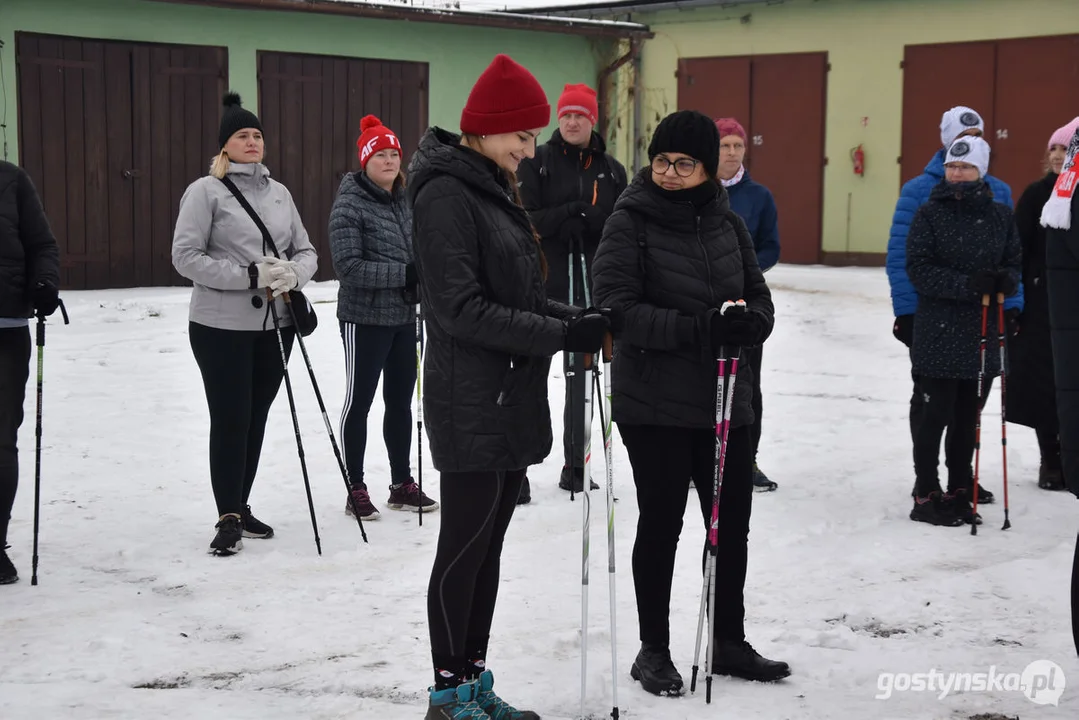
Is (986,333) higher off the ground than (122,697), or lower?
higher

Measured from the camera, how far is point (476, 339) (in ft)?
10.8

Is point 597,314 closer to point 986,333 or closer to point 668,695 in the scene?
point 668,695

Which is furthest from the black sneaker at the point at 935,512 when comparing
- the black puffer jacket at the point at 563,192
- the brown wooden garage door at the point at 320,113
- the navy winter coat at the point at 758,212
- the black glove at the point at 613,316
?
the brown wooden garage door at the point at 320,113

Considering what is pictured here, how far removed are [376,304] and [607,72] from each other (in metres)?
12.3

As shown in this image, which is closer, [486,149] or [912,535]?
[486,149]

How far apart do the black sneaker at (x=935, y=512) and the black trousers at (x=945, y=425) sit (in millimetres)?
33

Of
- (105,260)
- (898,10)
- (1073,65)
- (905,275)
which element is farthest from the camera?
(898,10)

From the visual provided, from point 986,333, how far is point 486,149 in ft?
10.3

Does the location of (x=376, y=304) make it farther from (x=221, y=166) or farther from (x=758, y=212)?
(x=758, y=212)

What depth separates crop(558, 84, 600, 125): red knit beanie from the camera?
247 inches

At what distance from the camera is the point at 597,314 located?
11.2ft

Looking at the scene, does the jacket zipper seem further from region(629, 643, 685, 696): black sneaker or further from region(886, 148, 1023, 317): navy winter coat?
region(886, 148, 1023, 317): navy winter coat

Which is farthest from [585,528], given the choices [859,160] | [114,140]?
[859,160]

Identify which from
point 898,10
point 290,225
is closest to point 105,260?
point 290,225
